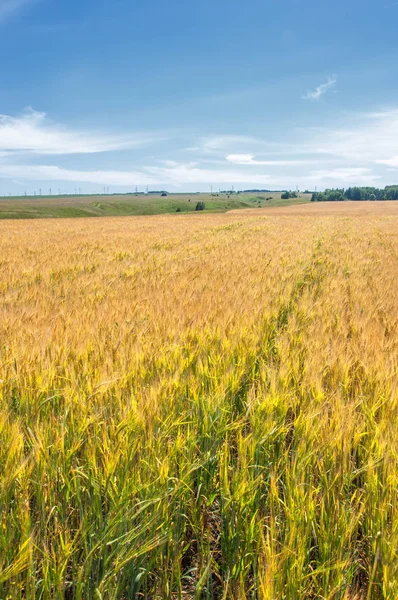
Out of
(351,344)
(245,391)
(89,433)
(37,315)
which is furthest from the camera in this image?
(37,315)

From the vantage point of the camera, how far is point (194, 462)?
1.61m

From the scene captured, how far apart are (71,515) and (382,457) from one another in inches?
49.3

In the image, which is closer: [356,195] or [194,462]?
[194,462]

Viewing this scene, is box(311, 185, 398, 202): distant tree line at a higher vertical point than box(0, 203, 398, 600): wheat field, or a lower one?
higher

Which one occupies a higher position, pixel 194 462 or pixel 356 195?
pixel 356 195

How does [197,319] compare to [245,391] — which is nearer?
[245,391]

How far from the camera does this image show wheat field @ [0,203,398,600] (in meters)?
1.26

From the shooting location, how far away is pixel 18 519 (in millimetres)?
1370

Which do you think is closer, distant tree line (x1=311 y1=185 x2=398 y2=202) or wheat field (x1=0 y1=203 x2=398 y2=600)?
wheat field (x1=0 y1=203 x2=398 y2=600)

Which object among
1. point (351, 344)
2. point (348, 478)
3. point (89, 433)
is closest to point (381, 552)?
point (348, 478)

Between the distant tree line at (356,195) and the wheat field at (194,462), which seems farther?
the distant tree line at (356,195)

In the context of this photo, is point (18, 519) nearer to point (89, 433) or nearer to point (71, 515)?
point (71, 515)

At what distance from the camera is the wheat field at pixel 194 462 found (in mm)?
1263

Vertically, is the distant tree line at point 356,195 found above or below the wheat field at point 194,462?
above
